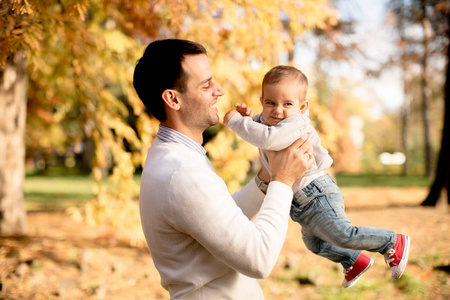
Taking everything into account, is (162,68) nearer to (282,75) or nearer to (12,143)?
(282,75)

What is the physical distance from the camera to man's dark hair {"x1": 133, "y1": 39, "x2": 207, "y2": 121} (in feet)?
6.17

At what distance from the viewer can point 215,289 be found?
5.82 feet

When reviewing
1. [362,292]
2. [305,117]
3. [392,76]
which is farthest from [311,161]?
[392,76]

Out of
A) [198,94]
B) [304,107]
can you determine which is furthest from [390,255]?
[198,94]

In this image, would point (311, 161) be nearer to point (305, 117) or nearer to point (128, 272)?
point (305, 117)

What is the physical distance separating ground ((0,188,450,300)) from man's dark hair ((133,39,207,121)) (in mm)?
3718

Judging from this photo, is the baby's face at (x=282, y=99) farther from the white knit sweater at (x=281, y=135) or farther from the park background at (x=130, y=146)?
the park background at (x=130, y=146)

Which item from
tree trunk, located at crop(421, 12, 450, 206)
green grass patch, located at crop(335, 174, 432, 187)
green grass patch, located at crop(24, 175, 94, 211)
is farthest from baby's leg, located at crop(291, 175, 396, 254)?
green grass patch, located at crop(335, 174, 432, 187)

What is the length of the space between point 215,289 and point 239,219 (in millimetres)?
376

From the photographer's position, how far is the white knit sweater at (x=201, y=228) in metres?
1.59

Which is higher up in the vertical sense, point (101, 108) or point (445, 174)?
point (101, 108)

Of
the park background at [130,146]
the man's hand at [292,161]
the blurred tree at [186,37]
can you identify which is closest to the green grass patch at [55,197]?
the park background at [130,146]

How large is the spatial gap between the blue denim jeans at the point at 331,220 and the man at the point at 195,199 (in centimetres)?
24

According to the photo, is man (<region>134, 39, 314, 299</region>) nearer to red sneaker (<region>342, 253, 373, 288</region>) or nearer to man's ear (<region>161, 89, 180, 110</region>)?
man's ear (<region>161, 89, 180, 110</region>)
